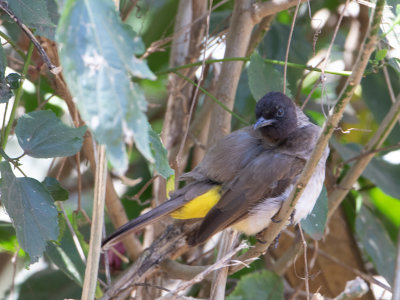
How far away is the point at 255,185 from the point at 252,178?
0.08 feet

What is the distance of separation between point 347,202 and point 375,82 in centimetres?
58

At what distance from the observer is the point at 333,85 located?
119 inches

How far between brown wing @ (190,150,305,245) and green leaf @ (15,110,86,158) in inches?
23.0

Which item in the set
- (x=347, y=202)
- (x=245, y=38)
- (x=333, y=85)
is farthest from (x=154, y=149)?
(x=333, y=85)

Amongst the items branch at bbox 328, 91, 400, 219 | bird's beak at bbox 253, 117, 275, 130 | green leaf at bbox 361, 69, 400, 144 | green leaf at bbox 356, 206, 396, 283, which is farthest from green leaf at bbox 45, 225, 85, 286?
green leaf at bbox 361, 69, 400, 144

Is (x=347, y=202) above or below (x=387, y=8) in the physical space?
below

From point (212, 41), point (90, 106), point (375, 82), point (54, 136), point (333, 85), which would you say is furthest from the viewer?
point (333, 85)

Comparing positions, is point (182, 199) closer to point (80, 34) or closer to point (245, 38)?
point (245, 38)

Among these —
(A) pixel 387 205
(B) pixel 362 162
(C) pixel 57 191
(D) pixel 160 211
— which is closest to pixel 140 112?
(C) pixel 57 191

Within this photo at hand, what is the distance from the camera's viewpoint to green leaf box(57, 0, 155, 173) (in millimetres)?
727

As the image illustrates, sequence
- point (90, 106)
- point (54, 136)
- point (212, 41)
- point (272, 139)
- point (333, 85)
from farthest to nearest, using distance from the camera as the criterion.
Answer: point (333, 85) → point (212, 41) → point (272, 139) → point (54, 136) → point (90, 106)

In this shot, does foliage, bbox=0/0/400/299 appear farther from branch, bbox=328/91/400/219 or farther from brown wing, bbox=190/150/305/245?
brown wing, bbox=190/150/305/245

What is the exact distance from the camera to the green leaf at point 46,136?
141cm

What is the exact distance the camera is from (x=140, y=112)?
0.75m
